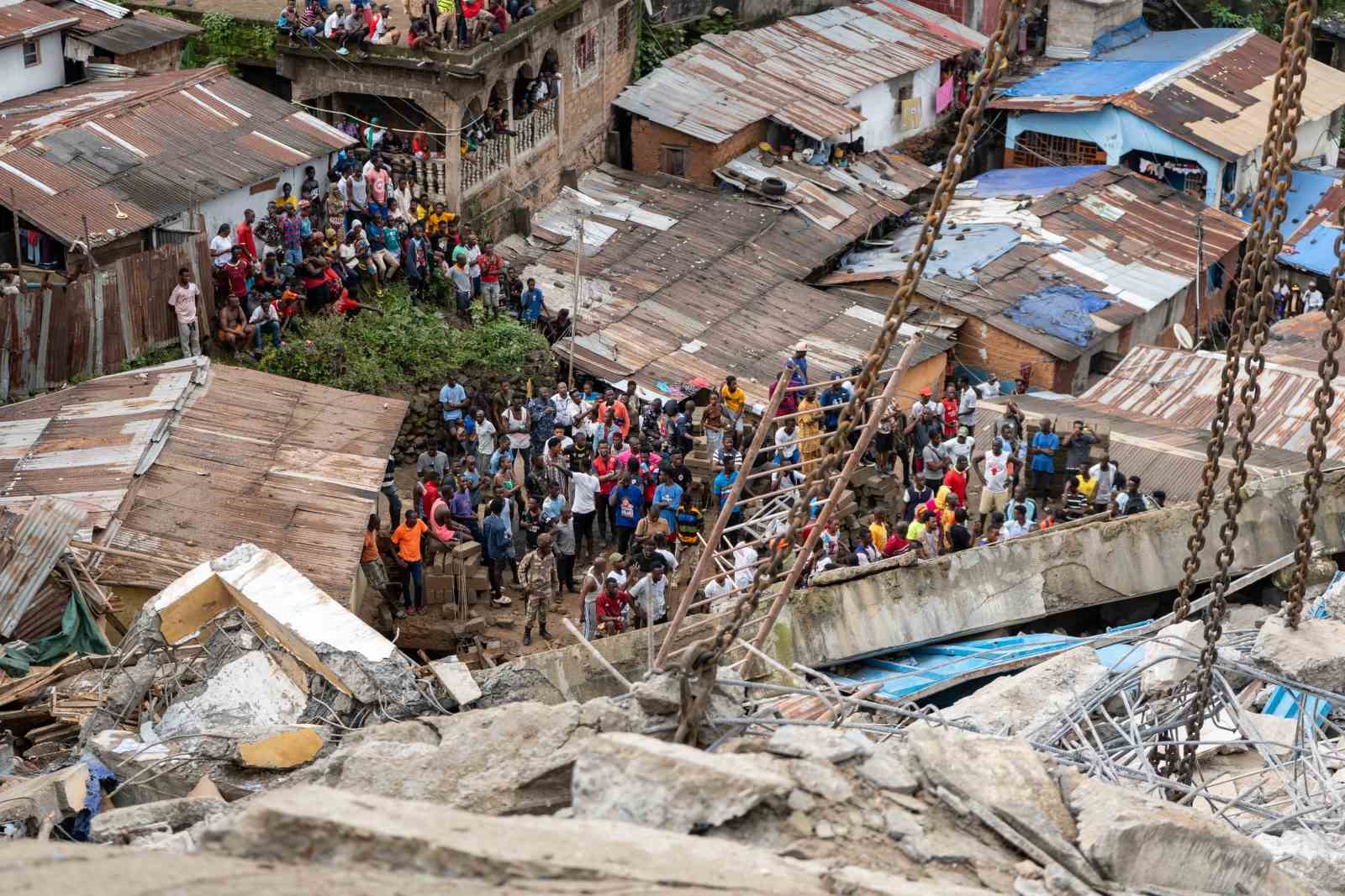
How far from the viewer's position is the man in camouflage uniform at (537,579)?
62.8 ft

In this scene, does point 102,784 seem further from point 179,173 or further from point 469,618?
point 179,173

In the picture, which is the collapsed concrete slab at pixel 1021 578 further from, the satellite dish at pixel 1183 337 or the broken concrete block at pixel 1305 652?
the satellite dish at pixel 1183 337

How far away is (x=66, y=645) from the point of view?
15961mm

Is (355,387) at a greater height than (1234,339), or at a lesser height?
lesser

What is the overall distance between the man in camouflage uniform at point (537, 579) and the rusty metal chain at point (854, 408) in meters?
9.63

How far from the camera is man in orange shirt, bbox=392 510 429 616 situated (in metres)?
19.3

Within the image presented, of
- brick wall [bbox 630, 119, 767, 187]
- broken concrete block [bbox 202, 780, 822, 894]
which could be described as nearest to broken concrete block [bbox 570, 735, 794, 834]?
broken concrete block [bbox 202, 780, 822, 894]

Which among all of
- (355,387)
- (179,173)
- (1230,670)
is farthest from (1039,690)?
(179,173)

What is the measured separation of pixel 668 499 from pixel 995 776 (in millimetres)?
12169

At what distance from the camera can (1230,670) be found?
36.3 ft

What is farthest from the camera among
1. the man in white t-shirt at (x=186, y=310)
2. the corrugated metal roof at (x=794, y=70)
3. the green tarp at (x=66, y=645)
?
the corrugated metal roof at (x=794, y=70)

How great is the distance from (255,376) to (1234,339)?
13025 millimetres

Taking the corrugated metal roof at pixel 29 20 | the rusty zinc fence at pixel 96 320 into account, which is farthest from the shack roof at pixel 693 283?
the corrugated metal roof at pixel 29 20

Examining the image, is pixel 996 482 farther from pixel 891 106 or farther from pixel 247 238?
pixel 891 106
